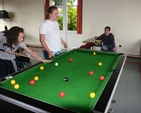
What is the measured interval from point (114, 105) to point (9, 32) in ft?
6.36

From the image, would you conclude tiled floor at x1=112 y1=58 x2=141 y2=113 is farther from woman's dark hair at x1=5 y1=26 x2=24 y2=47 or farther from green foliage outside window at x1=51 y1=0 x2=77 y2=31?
green foliage outside window at x1=51 y1=0 x2=77 y2=31

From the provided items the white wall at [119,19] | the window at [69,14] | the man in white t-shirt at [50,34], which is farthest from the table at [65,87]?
the window at [69,14]

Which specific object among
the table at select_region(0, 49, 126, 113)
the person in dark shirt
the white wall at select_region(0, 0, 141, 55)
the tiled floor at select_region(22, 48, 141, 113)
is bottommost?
the tiled floor at select_region(22, 48, 141, 113)

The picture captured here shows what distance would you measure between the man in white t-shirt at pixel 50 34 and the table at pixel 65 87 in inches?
14.2

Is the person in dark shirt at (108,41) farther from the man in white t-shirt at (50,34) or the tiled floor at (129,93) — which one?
the man in white t-shirt at (50,34)

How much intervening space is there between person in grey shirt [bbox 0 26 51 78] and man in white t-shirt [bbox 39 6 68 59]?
1.03 feet

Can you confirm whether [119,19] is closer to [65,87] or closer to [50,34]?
[50,34]

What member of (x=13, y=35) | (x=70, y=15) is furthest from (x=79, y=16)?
(x=13, y=35)

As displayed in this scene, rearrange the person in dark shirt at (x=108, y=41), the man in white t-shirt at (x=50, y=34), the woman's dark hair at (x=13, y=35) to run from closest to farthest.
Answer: the woman's dark hair at (x=13, y=35)
the man in white t-shirt at (x=50, y=34)
the person in dark shirt at (x=108, y=41)

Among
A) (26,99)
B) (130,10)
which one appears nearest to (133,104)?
(26,99)

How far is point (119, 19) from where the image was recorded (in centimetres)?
487

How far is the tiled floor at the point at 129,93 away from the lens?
2.23 metres

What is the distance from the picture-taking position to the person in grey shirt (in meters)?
2.03

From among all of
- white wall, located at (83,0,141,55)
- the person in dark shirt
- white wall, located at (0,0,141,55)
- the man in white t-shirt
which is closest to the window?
white wall, located at (0,0,141,55)
